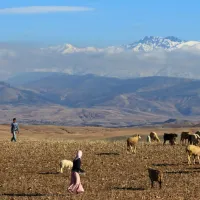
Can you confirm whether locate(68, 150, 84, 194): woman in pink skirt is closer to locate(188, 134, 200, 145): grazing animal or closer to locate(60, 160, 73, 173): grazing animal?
locate(60, 160, 73, 173): grazing animal

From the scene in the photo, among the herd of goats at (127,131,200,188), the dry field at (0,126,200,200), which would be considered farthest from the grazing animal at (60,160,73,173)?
the herd of goats at (127,131,200,188)

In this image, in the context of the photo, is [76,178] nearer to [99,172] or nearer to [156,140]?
[99,172]

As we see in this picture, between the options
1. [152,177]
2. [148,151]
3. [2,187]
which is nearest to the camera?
[152,177]

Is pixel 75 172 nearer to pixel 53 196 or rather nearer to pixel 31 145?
pixel 53 196

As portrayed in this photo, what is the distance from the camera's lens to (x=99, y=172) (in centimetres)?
2850

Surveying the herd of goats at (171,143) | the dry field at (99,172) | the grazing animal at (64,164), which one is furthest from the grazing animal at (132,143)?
the grazing animal at (64,164)

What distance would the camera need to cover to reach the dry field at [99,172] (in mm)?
22688

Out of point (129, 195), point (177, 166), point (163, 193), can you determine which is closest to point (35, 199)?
point (129, 195)

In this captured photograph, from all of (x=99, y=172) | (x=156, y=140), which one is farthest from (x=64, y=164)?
(x=156, y=140)

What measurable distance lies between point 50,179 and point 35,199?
4.94 meters

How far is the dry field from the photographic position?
74.4ft

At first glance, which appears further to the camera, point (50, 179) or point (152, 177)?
point (50, 179)

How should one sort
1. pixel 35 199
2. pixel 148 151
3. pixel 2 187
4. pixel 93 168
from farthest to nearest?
pixel 148 151
pixel 93 168
pixel 2 187
pixel 35 199

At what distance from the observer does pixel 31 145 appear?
3891 centimetres
